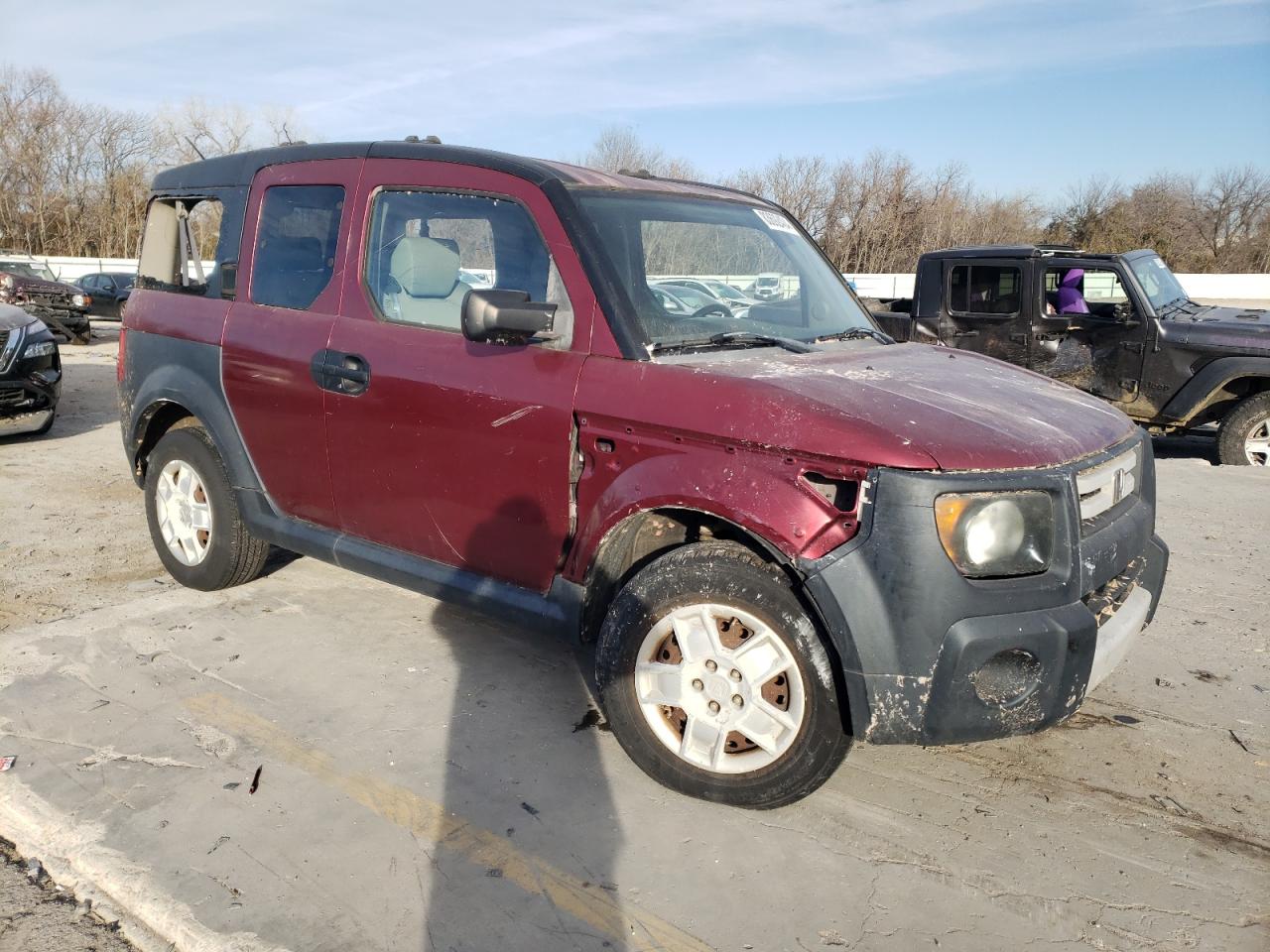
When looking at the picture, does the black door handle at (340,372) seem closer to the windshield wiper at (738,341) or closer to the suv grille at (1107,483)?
the windshield wiper at (738,341)

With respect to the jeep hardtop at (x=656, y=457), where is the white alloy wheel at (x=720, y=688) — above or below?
below

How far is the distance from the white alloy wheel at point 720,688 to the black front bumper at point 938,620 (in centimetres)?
22

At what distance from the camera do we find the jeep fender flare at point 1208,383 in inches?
323

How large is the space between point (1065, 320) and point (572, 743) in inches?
289

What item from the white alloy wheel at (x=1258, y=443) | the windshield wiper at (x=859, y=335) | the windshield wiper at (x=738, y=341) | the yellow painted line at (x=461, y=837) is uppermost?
the windshield wiper at (x=859, y=335)

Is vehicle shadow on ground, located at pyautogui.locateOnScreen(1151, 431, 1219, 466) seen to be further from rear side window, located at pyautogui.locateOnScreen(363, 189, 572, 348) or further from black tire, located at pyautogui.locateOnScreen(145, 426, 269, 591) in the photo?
black tire, located at pyautogui.locateOnScreen(145, 426, 269, 591)

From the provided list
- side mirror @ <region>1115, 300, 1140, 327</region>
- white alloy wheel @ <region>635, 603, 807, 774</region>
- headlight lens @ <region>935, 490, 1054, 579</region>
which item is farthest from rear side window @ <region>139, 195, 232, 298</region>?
side mirror @ <region>1115, 300, 1140, 327</region>

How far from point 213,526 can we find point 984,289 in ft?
24.5

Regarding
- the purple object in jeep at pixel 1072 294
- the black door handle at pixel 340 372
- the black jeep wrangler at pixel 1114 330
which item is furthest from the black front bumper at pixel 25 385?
the purple object in jeep at pixel 1072 294

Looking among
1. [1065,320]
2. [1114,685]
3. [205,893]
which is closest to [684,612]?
[205,893]

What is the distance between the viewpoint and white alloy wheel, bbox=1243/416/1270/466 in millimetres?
8297

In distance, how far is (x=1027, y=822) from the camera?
3.03 metres

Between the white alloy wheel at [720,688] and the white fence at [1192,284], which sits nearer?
the white alloy wheel at [720,688]

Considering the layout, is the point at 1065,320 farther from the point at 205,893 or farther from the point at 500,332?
the point at 205,893
